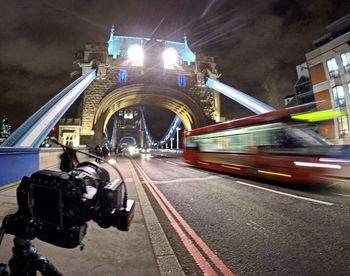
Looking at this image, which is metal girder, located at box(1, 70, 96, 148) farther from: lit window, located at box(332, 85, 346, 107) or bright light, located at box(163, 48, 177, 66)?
lit window, located at box(332, 85, 346, 107)

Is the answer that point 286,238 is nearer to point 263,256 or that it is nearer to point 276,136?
point 263,256

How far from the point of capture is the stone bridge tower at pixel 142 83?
3128cm

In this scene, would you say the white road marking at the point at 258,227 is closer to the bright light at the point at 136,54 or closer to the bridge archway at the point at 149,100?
the bridge archway at the point at 149,100

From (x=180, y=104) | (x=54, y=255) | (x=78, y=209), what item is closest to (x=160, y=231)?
(x=54, y=255)

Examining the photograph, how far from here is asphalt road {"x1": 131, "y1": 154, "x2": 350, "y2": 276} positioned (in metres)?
2.33

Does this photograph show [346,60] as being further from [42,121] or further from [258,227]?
[42,121]

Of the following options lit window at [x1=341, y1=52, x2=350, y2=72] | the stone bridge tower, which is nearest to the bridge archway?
the stone bridge tower

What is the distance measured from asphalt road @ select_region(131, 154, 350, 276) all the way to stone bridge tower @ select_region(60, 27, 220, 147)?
92.1 ft

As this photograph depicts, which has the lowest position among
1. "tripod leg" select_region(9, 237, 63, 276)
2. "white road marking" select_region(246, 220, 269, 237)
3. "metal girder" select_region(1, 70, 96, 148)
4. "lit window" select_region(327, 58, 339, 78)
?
"white road marking" select_region(246, 220, 269, 237)

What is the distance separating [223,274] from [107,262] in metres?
1.40

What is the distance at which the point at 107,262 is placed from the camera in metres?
2.37

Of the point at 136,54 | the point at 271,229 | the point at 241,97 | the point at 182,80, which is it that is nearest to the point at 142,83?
the point at 136,54

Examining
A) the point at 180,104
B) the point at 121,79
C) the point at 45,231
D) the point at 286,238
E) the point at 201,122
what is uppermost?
the point at 121,79

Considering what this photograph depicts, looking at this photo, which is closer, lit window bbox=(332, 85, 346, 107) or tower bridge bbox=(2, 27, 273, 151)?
lit window bbox=(332, 85, 346, 107)
